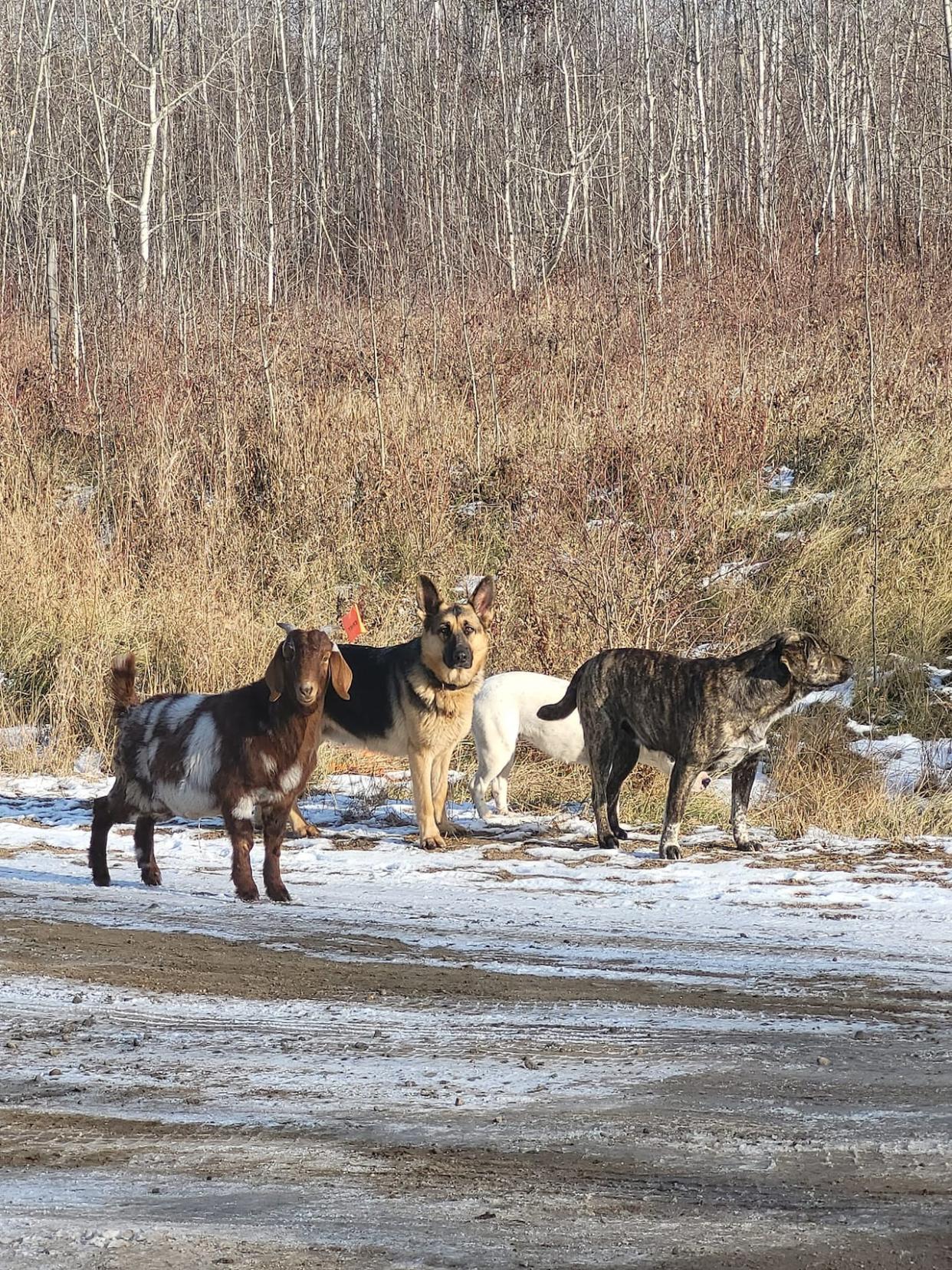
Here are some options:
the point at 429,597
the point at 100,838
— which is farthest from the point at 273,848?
the point at 429,597

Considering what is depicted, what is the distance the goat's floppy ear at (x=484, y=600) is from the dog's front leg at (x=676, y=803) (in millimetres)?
1556

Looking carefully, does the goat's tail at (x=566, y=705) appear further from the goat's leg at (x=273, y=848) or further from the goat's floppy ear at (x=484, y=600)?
the goat's leg at (x=273, y=848)

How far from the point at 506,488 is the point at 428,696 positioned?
278 inches

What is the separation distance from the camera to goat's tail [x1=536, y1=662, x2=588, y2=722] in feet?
33.4

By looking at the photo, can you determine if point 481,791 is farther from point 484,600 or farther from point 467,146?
point 467,146

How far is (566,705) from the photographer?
1030 centimetres

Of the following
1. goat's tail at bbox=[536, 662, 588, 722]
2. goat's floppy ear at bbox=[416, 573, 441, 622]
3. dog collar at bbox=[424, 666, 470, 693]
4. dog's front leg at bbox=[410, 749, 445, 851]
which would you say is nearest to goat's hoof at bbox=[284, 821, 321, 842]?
dog's front leg at bbox=[410, 749, 445, 851]

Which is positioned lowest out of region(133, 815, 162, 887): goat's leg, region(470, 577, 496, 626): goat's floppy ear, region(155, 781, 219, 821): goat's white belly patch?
region(133, 815, 162, 887): goat's leg

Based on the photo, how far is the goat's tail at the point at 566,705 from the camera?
10.2 m

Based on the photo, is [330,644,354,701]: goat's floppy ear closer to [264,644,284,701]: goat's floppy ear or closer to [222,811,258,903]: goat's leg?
[264,644,284,701]: goat's floppy ear

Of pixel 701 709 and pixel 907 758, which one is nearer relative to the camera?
pixel 701 709

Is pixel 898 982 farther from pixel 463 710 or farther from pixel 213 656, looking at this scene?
pixel 213 656

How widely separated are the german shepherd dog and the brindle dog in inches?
33.8

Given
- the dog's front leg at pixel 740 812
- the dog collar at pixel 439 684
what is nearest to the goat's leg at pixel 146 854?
the dog collar at pixel 439 684
